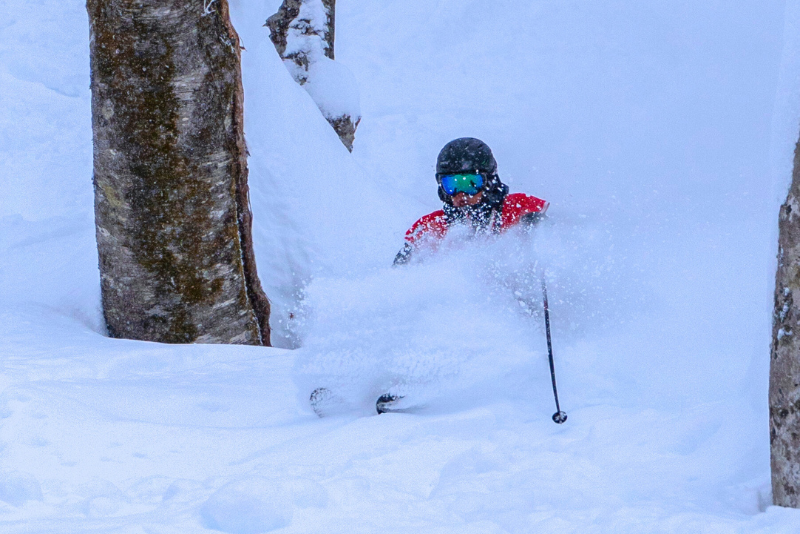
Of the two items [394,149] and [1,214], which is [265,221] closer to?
[1,214]

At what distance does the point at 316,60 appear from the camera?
6.25 metres

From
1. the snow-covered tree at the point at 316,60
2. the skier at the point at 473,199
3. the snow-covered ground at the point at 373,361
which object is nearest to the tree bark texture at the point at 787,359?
the snow-covered ground at the point at 373,361

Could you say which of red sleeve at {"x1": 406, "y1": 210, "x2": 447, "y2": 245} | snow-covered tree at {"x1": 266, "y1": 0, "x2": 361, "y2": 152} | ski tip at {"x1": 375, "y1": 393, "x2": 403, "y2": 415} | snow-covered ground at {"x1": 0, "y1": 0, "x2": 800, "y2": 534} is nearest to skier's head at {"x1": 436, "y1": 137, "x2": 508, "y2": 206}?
red sleeve at {"x1": 406, "y1": 210, "x2": 447, "y2": 245}

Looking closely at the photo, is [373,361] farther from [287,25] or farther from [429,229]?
[287,25]

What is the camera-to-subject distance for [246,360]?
3.26 meters

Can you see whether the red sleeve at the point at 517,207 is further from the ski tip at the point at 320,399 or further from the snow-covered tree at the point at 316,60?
the snow-covered tree at the point at 316,60

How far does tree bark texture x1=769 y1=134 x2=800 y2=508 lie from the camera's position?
1.69 m

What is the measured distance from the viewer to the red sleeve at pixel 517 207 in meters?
3.63

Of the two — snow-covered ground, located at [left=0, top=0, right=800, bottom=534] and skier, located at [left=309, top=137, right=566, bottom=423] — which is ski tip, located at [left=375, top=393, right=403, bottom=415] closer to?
snow-covered ground, located at [left=0, top=0, right=800, bottom=534]

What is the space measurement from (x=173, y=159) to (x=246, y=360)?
920mm

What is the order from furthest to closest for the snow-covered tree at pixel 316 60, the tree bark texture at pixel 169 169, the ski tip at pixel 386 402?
1. the snow-covered tree at pixel 316 60
2. the tree bark texture at pixel 169 169
3. the ski tip at pixel 386 402

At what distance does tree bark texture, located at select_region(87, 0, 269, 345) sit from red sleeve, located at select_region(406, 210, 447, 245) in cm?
82

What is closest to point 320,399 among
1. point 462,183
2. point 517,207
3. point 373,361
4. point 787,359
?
point 373,361

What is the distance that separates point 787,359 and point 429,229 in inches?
86.8
